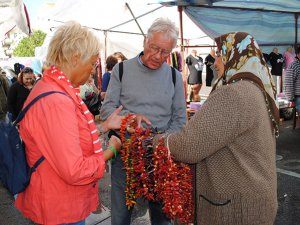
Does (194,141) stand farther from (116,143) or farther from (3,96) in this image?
(3,96)

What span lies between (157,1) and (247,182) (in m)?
4.30

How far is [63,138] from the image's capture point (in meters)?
1.51

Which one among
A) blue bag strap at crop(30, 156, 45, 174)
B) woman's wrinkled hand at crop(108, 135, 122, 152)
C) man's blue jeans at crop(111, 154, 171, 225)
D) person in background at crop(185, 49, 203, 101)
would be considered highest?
blue bag strap at crop(30, 156, 45, 174)

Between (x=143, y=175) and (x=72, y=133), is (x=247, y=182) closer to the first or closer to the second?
(x=143, y=175)

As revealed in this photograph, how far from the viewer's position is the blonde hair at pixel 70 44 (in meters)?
1.67

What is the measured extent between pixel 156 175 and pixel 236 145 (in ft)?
1.53

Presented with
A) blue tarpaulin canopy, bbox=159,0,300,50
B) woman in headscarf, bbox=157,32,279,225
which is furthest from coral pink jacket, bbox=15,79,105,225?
blue tarpaulin canopy, bbox=159,0,300,50

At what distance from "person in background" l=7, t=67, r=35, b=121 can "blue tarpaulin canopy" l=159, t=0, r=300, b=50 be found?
268 cm

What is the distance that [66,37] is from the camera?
1.67 meters

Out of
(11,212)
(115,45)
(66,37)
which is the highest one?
(66,37)

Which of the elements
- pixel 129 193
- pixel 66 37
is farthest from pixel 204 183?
pixel 66 37

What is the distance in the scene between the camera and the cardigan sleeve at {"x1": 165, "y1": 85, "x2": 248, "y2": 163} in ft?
5.20

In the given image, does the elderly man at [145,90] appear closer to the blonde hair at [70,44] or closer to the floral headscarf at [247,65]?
the floral headscarf at [247,65]

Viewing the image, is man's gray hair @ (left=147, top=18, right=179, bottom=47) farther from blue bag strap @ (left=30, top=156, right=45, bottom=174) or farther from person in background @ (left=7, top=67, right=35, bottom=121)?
person in background @ (left=7, top=67, right=35, bottom=121)
